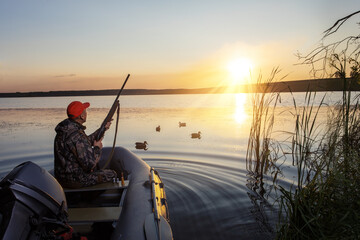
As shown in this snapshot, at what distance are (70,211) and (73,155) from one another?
0.87 m

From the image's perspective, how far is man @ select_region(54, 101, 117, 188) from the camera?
3748 mm

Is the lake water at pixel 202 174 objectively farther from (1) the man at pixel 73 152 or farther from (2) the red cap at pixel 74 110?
(2) the red cap at pixel 74 110

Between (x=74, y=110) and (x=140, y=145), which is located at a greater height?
(x=74, y=110)

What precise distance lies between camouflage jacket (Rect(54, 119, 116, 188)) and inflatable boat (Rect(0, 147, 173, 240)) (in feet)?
0.52

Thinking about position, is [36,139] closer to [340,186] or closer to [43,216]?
[43,216]

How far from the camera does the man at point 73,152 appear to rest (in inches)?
148

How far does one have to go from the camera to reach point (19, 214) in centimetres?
219

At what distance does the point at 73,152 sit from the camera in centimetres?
376

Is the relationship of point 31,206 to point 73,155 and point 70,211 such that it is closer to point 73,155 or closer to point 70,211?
point 70,211

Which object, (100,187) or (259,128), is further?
(259,128)

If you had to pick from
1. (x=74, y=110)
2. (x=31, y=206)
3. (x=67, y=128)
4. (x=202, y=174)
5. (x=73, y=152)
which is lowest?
(x=202, y=174)

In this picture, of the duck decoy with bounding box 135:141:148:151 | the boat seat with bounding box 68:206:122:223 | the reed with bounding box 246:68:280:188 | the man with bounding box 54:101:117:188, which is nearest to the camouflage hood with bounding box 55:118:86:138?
the man with bounding box 54:101:117:188

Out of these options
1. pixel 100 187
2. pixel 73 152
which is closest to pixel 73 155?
pixel 73 152

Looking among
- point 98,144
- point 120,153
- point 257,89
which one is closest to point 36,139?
point 120,153
